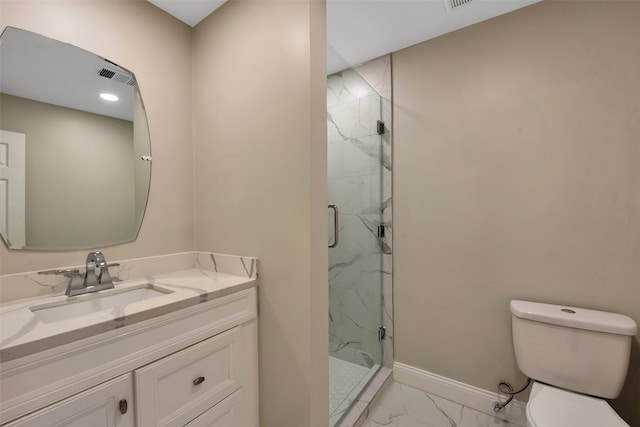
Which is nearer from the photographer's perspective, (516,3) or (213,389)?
(213,389)

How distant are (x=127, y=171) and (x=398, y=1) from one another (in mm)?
1749

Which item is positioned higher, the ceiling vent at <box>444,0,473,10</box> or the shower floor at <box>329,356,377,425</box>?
the ceiling vent at <box>444,0,473,10</box>

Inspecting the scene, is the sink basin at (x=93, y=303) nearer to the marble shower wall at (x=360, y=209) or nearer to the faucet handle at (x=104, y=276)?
the faucet handle at (x=104, y=276)

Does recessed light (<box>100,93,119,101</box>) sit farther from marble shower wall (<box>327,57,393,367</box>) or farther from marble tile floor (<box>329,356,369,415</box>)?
marble tile floor (<box>329,356,369,415</box>)

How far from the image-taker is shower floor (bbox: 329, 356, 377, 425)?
1600mm

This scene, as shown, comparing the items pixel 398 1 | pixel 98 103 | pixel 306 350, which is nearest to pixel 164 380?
pixel 306 350

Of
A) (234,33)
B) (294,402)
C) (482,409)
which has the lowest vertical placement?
(482,409)

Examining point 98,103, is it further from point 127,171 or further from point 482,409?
point 482,409

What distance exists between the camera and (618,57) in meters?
1.36

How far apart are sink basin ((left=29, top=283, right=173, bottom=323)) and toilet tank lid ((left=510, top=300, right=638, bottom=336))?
180 centimetres

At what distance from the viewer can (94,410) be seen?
79 cm

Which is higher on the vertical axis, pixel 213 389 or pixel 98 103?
pixel 98 103

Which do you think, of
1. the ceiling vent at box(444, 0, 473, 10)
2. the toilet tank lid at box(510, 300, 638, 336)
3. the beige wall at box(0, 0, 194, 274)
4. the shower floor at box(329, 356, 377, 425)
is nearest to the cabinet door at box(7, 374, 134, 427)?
the beige wall at box(0, 0, 194, 274)

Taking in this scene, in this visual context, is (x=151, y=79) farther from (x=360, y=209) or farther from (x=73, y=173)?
A: (x=360, y=209)
